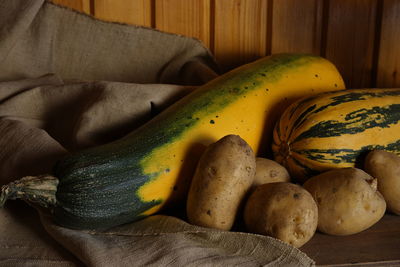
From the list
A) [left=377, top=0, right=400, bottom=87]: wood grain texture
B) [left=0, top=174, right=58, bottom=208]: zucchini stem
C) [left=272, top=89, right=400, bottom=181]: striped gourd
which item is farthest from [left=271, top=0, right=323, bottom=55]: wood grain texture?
[left=0, top=174, right=58, bottom=208]: zucchini stem

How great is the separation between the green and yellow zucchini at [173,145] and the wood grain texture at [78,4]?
2.15 ft

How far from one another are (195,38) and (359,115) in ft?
2.38

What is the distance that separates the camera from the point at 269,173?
1024mm

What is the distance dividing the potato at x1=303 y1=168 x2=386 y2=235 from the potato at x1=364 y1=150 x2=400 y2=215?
→ 2.4 inches

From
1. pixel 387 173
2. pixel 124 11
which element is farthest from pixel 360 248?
pixel 124 11

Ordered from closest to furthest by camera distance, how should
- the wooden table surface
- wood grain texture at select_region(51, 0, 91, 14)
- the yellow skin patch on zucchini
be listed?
the wooden table surface
the yellow skin patch on zucchini
wood grain texture at select_region(51, 0, 91, 14)

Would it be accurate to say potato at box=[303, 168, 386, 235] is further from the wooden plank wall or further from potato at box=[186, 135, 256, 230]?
the wooden plank wall

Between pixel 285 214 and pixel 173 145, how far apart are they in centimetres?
28

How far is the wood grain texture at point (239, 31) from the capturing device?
165cm

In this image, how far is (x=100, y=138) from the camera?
3.87 ft

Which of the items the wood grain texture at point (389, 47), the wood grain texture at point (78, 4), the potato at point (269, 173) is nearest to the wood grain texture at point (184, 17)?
the wood grain texture at point (78, 4)

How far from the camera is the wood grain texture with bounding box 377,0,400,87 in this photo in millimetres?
1656

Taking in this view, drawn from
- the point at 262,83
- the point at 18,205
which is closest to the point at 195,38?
the point at 262,83

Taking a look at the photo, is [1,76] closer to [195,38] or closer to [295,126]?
[195,38]
